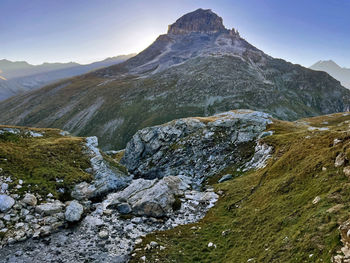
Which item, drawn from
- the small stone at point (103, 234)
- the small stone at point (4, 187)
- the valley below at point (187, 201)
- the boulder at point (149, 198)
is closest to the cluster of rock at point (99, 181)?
the valley below at point (187, 201)

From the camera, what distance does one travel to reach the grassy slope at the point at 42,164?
24609 millimetres

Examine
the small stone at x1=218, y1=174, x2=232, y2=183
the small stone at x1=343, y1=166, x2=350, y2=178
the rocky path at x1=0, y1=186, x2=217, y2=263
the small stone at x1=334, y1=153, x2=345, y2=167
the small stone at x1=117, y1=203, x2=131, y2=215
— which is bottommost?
the rocky path at x1=0, y1=186, x2=217, y2=263

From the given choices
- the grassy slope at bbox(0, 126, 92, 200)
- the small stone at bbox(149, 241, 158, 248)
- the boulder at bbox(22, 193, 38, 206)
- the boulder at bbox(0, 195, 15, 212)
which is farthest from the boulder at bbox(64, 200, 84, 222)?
the small stone at bbox(149, 241, 158, 248)

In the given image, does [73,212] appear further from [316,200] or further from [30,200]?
[316,200]

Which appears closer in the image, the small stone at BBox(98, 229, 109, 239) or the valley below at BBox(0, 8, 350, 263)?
the valley below at BBox(0, 8, 350, 263)

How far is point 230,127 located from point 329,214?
131ft

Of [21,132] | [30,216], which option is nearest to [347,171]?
[30,216]

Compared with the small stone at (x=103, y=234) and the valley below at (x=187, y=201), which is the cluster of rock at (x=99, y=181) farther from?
the small stone at (x=103, y=234)

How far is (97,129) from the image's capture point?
146 meters

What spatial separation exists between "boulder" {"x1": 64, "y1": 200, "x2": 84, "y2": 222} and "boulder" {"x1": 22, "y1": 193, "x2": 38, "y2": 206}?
3.42 meters

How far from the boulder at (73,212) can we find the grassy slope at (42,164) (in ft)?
10.8

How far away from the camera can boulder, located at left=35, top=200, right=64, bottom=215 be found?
20969 mm

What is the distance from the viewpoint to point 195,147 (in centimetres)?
4881

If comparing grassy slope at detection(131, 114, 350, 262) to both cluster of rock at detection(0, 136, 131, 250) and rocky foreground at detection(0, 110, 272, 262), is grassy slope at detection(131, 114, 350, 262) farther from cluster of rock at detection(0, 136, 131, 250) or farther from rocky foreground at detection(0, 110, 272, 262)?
cluster of rock at detection(0, 136, 131, 250)
